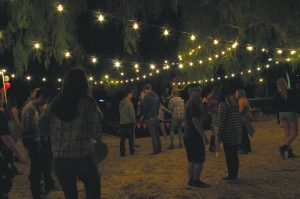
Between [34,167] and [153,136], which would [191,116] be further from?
[153,136]

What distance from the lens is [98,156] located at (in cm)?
383

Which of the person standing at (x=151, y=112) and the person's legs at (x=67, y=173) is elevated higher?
the person standing at (x=151, y=112)

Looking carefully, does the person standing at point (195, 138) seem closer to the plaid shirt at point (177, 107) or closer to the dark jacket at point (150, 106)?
the dark jacket at point (150, 106)

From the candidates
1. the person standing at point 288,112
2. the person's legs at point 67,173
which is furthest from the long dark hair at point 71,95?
the person standing at point 288,112

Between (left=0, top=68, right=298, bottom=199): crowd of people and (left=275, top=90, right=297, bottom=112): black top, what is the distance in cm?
2

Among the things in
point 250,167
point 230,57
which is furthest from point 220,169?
point 230,57

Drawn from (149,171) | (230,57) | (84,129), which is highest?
(230,57)

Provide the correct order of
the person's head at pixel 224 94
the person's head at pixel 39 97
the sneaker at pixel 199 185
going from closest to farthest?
the person's head at pixel 39 97 < the sneaker at pixel 199 185 < the person's head at pixel 224 94

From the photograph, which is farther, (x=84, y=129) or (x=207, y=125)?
(x=207, y=125)

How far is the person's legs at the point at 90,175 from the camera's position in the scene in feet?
11.6

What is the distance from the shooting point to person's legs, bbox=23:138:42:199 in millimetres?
5949

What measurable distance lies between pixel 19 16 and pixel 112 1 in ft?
13.7

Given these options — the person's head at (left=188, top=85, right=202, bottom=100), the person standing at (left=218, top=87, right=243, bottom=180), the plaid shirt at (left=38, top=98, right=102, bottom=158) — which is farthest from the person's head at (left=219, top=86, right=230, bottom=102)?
the plaid shirt at (left=38, top=98, right=102, bottom=158)

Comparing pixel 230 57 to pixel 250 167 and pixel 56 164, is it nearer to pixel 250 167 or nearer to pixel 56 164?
pixel 250 167
